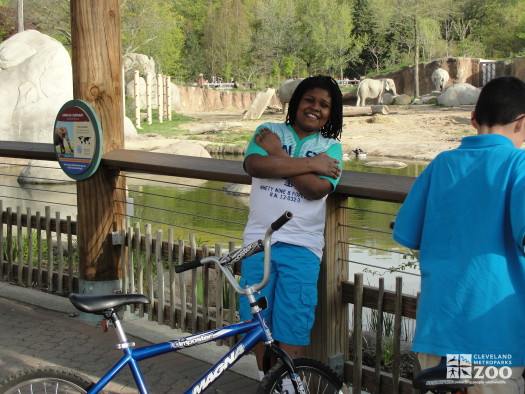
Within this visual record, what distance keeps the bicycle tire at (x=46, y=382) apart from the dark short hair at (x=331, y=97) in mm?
1497

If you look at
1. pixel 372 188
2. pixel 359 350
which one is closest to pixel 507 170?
pixel 372 188

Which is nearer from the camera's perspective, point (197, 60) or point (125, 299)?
point (125, 299)

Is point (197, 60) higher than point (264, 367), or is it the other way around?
point (197, 60)

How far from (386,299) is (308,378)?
2.32ft

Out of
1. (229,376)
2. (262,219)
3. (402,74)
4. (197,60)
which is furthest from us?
(197,60)

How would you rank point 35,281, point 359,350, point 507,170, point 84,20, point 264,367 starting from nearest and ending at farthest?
1. point 507,170
2. point 264,367
3. point 359,350
4. point 84,20
5. point 35,281

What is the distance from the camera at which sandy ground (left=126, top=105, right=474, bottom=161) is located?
1024 inches

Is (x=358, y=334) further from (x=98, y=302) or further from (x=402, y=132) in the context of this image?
(x=402, y=132)

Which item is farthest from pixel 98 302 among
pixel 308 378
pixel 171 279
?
pixel 171 279

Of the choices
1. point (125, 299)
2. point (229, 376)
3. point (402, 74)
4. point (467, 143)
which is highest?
point (402, 74)

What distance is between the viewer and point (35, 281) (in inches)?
236

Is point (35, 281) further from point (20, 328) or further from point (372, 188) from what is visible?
point (372, 188)

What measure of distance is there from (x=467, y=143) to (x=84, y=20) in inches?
130

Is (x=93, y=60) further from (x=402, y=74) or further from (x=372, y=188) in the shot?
(x=402, y=74)
